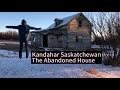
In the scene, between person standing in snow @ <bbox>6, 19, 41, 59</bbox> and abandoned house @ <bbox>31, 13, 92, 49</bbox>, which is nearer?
person standing in snow @ <bbox>6, 19, 41, 59</bbox>

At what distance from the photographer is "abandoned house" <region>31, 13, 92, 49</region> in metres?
6.80

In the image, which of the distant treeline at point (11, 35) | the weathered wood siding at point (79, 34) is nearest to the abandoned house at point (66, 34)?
the weathered wood siding at point (79, 34)

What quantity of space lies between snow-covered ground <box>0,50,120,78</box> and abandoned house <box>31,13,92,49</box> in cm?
49

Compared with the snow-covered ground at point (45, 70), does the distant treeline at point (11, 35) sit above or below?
above

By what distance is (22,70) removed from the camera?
663 centimetres

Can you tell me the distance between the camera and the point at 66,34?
7.09 m

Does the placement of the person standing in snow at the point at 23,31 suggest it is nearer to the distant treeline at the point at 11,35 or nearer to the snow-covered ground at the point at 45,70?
the distant treeline at the point at 11,35

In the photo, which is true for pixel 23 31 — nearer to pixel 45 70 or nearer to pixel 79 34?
pixel 45 70

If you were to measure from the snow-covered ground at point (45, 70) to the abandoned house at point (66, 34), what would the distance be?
19.1 inches

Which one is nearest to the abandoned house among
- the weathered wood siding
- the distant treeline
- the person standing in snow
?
the weathered wood siding

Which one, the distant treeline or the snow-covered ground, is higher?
the distant treeline

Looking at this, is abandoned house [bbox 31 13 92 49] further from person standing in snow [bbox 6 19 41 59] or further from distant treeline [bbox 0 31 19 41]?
distant treeline [bbox 0 31 19 41]

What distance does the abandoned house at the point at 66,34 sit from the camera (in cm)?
680
